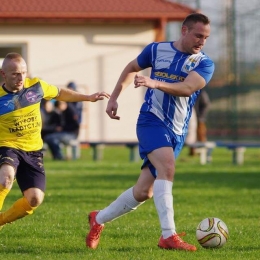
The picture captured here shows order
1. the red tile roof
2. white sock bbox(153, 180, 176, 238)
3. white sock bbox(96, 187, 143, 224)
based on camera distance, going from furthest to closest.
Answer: the red tile roof
white sock bbox(96, 187, 143, 224)
white sock bbox(153, 180, 176, 238)

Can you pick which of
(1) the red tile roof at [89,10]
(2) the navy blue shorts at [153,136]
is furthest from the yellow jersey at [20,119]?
(1) the red tile roof at [89,10]

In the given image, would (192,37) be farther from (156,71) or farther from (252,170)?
(252,170)

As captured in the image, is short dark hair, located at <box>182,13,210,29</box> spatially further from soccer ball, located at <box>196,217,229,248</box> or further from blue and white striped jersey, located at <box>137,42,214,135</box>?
soccer ball, located at <box>196,217,229,248</box>

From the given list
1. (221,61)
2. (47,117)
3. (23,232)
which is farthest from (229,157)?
(23,232)

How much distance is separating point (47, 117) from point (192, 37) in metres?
14.1

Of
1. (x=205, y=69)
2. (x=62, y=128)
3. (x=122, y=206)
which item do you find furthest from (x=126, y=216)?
(x=62, y=128)

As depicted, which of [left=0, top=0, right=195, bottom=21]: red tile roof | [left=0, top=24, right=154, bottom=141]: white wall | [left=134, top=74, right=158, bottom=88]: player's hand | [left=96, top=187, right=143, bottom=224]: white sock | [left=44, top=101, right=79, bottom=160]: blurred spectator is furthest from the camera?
[left=0, top=24, right=154, bottom=141]: white wall

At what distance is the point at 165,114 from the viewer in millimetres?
7395

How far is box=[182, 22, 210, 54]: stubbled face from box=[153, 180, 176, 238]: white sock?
107cm

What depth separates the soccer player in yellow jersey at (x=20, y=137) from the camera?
25.2 feet

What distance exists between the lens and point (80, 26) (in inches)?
978

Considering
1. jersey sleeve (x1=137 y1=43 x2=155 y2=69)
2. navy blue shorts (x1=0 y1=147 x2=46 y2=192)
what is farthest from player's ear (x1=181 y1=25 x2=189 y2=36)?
navy blue shorts (x1=0 y1=147 x2=46 y2=192)

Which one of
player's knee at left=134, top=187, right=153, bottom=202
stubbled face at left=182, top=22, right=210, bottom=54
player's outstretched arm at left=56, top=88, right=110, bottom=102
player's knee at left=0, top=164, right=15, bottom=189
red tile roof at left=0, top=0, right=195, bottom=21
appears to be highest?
red tile roof at left=0, top=0, right=195, bottom=21

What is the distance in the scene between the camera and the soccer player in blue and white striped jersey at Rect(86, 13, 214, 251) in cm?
716
